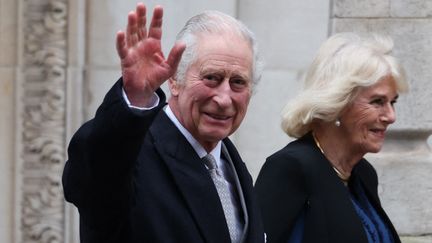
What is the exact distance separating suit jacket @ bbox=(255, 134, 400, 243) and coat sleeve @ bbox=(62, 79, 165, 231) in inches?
56.8

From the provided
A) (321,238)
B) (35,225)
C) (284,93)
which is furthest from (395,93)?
(35,225)

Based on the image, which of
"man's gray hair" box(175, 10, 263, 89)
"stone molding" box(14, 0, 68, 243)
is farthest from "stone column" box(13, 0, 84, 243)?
"man's gray hair" box(175, 10, 263, 89)

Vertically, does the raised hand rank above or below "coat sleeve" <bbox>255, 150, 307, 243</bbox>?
above

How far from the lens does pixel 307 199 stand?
13.1ft

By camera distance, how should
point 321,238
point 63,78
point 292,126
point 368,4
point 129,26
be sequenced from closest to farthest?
point 129,26 → point 321,238 → point 292,126 → point 63,78 → point 368,4

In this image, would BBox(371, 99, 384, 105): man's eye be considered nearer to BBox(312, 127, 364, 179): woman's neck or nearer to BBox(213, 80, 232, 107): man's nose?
BBox(312, 127, 364, 179): woman's neck

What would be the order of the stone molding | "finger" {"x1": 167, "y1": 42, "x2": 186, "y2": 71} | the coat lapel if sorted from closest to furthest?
"finger" {"x1": 167, "y1": 42, "x2": 186, "y2": 71}, the coat lapel, the stone molding

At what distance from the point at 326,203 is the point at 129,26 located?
1679mm

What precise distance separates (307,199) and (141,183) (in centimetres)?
133

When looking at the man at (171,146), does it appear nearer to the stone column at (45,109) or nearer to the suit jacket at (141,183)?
the suit jacket at (141,183)

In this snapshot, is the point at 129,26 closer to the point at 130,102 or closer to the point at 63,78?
the point at 130,102

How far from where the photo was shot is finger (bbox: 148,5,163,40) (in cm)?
246

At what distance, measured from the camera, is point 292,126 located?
164 inches

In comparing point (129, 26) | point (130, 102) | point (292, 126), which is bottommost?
point (292, 126)
